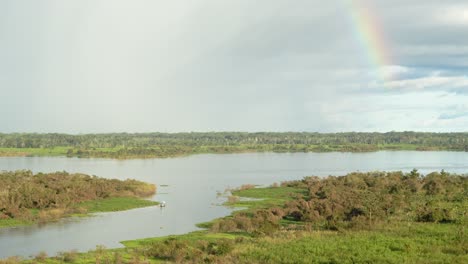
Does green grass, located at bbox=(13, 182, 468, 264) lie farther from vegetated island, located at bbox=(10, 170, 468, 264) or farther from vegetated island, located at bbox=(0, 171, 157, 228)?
vegetated island, located at bbox=(0, 171, 157, 228)

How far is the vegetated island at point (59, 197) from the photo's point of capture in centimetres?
5200

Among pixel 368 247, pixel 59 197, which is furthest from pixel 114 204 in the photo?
pixel 368 247

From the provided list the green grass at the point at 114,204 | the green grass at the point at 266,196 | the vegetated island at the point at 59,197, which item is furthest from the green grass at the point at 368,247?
the green grass at the point at 114,204

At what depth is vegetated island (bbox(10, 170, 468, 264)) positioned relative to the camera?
28.5m

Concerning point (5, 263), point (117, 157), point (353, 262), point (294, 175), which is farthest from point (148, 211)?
point (117, 157)

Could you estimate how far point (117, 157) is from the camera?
562ft

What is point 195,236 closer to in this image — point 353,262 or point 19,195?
point 353,262

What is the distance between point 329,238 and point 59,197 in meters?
37.2

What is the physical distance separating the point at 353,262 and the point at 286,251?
199 inches

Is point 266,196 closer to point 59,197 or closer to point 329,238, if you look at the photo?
point 59,197

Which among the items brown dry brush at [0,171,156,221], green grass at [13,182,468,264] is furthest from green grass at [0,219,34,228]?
green grass at [13,182,468,264]

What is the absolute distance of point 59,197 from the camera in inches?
2281

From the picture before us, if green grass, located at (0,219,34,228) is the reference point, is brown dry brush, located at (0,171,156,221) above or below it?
above

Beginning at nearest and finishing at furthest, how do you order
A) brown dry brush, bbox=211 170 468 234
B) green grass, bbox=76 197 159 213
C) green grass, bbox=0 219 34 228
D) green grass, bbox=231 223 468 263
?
green grass, bbox=231 223 468 263, brown dry brush, bbox=211 170 468 234, green grass, bbox=0 219 34 228, green grass, bbox=76 197 159 213
